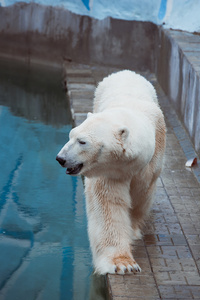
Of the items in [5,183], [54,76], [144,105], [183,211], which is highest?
[144,105]

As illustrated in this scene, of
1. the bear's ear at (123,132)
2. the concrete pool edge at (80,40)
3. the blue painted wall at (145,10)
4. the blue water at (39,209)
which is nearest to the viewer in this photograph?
the bear's ear at (123,132)

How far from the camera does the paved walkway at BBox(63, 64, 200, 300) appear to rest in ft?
12.0

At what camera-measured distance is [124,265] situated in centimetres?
379

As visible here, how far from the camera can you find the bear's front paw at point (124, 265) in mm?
3773

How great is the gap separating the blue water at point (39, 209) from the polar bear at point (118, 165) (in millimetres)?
346

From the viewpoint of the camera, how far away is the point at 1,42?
1020 cm

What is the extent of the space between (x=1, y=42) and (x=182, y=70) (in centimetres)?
437

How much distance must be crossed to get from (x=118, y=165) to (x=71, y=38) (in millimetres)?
6702

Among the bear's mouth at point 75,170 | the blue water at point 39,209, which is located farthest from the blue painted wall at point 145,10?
the bear's mouth at point 75,170

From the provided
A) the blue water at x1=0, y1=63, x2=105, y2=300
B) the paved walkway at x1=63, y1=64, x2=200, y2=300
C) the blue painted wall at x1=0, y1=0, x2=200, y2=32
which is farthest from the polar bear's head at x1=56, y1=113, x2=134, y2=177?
the blue painted wall at x1=0, y1=0, x2=200, y2=32

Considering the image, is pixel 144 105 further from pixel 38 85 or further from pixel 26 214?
pixel 38 85

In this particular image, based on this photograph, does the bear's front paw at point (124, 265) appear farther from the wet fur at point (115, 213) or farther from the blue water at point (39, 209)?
the blue water at point (39, 209)

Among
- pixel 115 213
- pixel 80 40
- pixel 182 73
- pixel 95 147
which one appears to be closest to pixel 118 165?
pixel 95 147

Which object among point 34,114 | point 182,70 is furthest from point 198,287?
point 34,114
